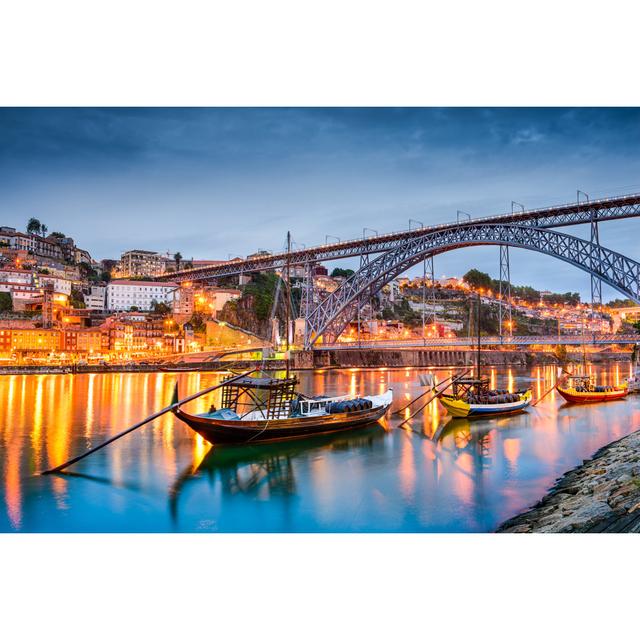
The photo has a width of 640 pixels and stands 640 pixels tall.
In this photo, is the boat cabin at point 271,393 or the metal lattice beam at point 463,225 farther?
the metal lattice beam at point 463,225

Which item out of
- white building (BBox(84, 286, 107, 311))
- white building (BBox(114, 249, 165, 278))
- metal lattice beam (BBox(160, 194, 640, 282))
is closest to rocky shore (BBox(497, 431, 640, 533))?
metal lattice beam (BBox(160, 194, 640, 282))

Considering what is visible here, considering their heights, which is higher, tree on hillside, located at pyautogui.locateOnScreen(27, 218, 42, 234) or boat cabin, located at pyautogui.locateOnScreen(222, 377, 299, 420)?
tree on hillside, located at pyautogui.locateOnScreen(27, 218, 42, 234)

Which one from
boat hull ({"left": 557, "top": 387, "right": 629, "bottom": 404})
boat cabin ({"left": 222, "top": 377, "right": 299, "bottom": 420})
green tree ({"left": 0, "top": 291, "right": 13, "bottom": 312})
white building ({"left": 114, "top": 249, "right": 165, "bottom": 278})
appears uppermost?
white building ({"left": 114, "top": 249, "right": 165, "bottom": 278})

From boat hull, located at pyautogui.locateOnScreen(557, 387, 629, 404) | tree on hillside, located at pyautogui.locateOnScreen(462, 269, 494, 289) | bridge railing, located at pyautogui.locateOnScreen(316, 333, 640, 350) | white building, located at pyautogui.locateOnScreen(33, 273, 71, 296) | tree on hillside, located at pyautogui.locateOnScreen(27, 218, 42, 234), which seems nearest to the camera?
boat hull, located at pyautogui.locateOnScreen(557, 387, 629, 404)

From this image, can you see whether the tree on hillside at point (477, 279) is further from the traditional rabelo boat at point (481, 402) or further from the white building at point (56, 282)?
the traditional rabelo boat at point (481, 402)

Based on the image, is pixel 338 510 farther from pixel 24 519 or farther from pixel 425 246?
pixel 425 246

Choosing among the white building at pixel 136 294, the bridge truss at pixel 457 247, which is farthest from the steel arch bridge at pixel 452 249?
the white building at pixel 136 294

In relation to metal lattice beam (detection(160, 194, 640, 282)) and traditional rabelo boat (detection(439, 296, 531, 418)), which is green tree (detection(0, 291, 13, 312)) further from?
traditional rabelo boat (detection(439, 296, 531, 418))
